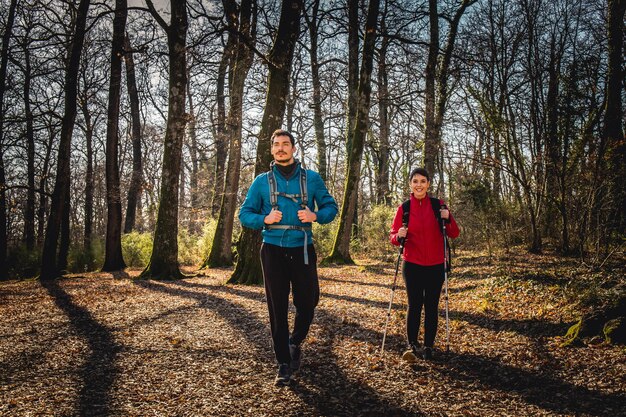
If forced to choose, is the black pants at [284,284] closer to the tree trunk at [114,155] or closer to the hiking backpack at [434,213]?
the hiking backpack at [434,213]

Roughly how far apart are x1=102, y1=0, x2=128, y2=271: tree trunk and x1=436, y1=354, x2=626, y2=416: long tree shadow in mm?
12454

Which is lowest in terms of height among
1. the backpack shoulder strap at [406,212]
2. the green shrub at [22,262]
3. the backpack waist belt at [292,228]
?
the green shrub at [22,262]

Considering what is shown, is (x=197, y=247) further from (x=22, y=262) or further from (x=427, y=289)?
(x=427, y=289)

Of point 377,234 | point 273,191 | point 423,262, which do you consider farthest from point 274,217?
point 377,234

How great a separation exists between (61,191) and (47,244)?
1533mm

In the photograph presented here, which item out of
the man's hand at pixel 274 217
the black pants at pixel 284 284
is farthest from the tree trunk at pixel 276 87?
the man's hand at pixel 274 217

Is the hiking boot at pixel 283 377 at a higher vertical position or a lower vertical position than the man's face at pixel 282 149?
lower

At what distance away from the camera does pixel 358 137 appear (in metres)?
12.6

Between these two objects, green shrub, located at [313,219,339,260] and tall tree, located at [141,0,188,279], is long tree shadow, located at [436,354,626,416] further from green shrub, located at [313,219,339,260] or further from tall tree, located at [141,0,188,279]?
green shrub, located at [313,219,339,260]

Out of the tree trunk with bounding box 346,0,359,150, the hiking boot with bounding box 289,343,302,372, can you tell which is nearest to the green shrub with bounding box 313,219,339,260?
the tree trunk with bounding box 346,0,359,150

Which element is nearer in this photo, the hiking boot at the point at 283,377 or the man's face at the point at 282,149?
the hiking boot at the point at 283,377

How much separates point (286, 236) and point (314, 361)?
1576mm

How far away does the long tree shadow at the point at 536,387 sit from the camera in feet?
10.4

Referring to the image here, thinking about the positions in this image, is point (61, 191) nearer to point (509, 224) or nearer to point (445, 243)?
point (445, 243)
